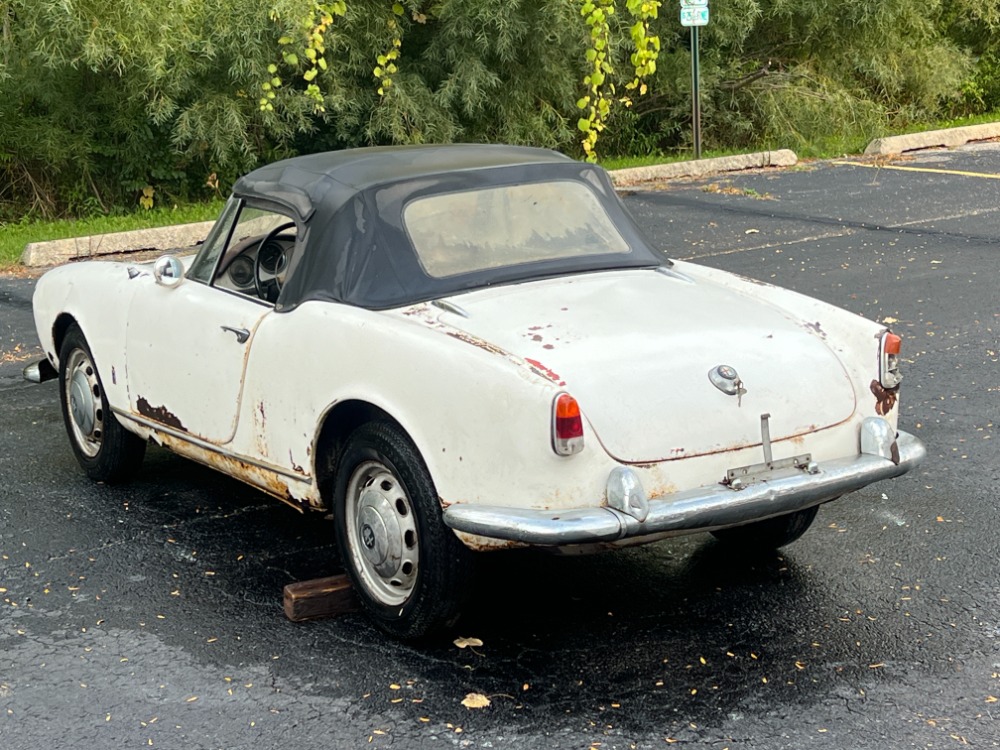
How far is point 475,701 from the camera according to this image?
406 centimetres

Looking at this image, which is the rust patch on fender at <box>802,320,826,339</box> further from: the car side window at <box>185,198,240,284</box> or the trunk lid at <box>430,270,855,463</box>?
the car side window at <box>185,198,240,284</box>

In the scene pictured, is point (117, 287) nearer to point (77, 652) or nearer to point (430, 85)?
point (77, 652)

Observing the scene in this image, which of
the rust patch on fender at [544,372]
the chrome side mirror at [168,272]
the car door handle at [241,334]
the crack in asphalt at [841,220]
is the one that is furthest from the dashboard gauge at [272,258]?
the crack in asphalt at [841,220]

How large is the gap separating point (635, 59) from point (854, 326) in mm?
6051

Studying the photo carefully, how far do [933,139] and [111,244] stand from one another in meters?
11.3

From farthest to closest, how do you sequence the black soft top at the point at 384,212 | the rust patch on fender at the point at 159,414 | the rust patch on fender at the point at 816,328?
1. the rust patch on fender at the point at 159,414
2. the black soft top at the point at 384,212
3. the rust patch on fender at the point at 816,328

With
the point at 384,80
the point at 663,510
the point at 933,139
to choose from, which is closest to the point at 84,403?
the point at 663,510

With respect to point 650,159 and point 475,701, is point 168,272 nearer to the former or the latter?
point 475,701

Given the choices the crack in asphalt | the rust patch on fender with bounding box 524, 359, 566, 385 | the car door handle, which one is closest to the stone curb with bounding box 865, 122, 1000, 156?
the crack in asphalt

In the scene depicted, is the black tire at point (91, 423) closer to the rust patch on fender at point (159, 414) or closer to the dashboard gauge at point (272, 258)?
the rust patch on fender at point (159, 414)

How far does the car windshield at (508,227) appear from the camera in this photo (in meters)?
4.97

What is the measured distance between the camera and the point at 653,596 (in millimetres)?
4836

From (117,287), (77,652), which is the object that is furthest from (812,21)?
(77,652)

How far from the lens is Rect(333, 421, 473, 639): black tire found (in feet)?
13.9
